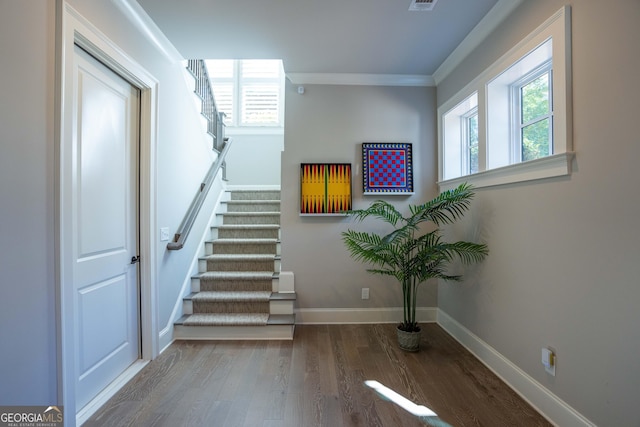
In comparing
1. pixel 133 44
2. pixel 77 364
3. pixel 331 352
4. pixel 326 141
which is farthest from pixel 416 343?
pixel 133 44

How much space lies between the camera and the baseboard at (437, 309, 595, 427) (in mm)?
1506

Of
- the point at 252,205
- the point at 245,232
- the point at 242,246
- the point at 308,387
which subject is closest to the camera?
the point at 308,387

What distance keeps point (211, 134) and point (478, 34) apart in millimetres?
3315

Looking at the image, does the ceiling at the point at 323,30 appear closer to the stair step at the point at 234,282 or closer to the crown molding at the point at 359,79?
the crown molding at the point at 359,79

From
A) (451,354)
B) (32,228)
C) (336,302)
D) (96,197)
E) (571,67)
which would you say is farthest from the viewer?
(336,302)

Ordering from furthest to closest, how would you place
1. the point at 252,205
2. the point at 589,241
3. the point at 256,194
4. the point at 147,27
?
the point at 256,194 < the point at 252,205 < the point at 147,27 < the point at 589,241

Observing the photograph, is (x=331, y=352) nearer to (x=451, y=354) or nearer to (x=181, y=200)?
(x=451, y=354)

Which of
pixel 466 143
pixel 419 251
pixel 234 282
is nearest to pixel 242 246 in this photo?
pixel 234 282

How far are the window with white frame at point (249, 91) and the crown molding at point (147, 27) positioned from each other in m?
2.69

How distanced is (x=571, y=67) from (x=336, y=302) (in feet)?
8.70

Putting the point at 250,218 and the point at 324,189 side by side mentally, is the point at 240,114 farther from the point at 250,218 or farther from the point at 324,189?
the point at 324,189

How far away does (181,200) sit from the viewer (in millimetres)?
2816

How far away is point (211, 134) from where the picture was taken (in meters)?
3.86

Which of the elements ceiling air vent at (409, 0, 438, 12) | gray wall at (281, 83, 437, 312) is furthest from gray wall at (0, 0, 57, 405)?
ceiling air vent at (409, 0, 438, 12)
